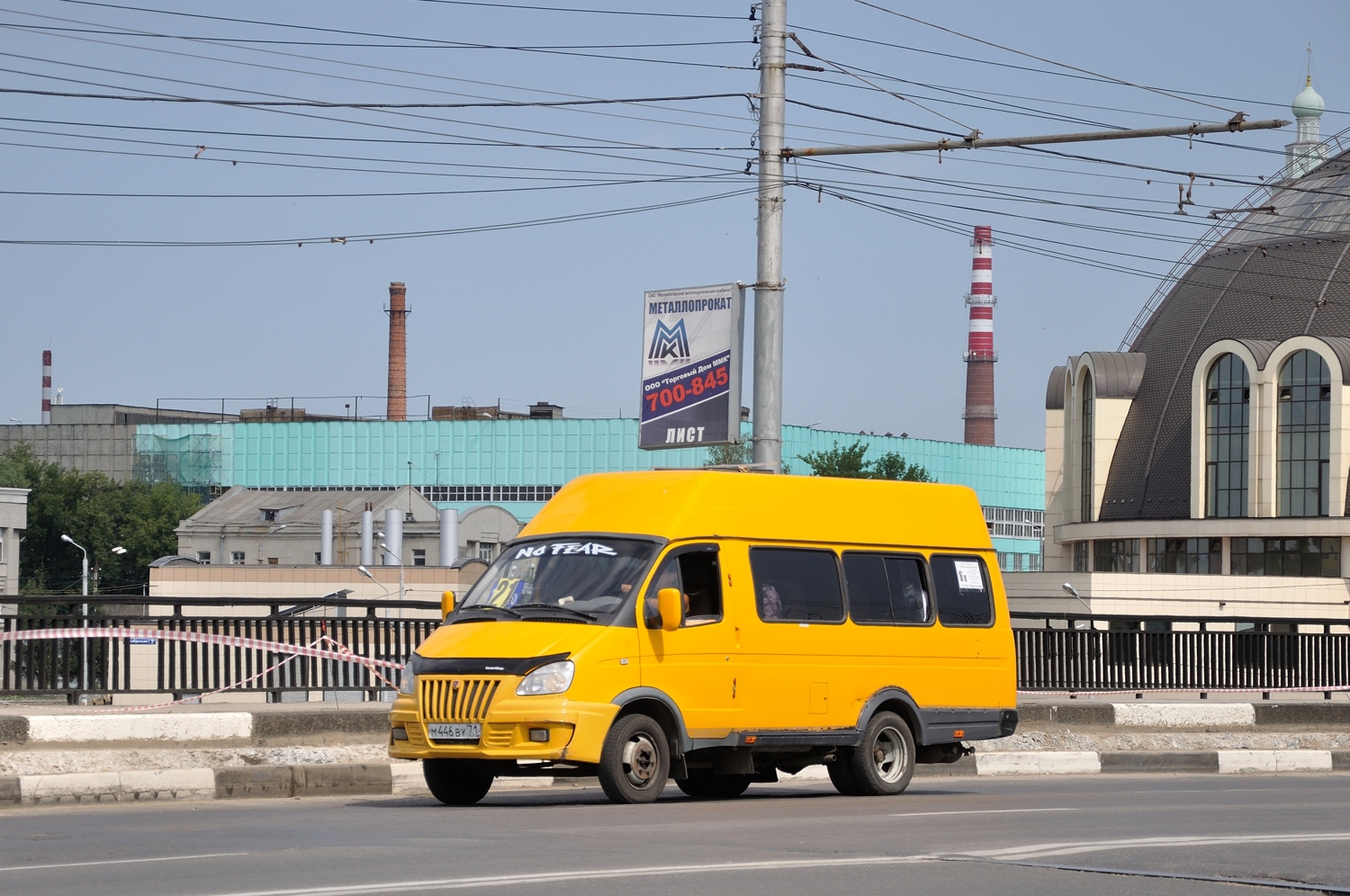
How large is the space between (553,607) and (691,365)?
27.9ft

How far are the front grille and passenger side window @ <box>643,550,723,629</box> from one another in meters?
1.52

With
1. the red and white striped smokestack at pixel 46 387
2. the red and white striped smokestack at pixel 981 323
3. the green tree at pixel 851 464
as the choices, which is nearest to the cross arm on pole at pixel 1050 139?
the green tree at pixel 851 464

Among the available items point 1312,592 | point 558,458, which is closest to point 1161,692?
point 1312,592

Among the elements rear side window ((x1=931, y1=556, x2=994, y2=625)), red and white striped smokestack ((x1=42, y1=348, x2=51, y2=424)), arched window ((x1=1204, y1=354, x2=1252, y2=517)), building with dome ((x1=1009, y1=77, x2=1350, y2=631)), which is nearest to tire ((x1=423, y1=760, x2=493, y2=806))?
rear side window ((x1=931, y1=556, x2=994, y2=625))

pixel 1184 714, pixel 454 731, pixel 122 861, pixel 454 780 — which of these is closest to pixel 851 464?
pixel 1184 714

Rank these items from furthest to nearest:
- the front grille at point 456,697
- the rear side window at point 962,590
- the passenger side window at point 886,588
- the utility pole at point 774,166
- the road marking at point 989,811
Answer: the utility pole at point 774,166
the rear side window at point 962,590
the passenger side window at point 886,588
the front grille at point 456,697
the road marking at point 989,811

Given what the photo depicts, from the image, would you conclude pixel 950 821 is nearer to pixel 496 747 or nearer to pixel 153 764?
pixel 496 747

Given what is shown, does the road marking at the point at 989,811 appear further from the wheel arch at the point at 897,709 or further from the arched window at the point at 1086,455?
the arched window at the point at 1086,455

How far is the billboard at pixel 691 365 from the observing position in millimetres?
20625

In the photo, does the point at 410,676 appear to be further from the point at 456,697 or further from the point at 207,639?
the point at 207,639

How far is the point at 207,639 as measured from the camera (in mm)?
17203

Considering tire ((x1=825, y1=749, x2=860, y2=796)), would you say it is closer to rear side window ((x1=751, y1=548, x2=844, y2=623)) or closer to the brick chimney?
rear side window ((x1=751, y1=548, x2=844, y2=623))

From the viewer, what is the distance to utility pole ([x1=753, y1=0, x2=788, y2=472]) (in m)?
19.2

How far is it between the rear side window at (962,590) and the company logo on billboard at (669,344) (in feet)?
21.4
